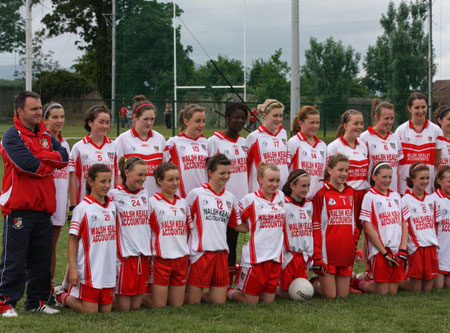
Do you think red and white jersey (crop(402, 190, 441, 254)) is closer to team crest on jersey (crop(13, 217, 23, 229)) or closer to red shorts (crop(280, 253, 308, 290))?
red shorts (crop(280, 253, 308, 290))

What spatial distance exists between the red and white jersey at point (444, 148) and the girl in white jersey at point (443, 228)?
509 mm

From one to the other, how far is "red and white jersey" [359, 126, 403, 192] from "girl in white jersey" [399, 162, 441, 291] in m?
0.24

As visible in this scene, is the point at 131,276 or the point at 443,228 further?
the point at 443,228

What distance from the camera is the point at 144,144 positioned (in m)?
6.07

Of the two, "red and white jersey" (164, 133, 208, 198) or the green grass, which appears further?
"red and white jersey" (164, 133, 208, 198)

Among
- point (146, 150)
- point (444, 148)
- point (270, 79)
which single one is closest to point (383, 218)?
point (444, 148)

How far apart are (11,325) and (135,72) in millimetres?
29899

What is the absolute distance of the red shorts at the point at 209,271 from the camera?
5.65m

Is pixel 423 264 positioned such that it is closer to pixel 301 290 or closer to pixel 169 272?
pixel 301 290

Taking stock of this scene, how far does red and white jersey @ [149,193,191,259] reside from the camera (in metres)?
5.53

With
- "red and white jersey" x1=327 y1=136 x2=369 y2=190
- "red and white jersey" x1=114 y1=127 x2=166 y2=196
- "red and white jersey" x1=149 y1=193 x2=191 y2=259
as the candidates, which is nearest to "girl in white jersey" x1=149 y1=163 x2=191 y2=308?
"red and white jersey" x1=149 y1=193 x2=191 y2=259

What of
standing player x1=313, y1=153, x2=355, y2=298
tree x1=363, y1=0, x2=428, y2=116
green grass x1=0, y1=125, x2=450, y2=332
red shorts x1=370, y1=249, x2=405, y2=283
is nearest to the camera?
green grass x1=0, y1=125, x2=450, y2=332

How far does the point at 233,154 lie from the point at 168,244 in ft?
4.17

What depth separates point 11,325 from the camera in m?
4.75
